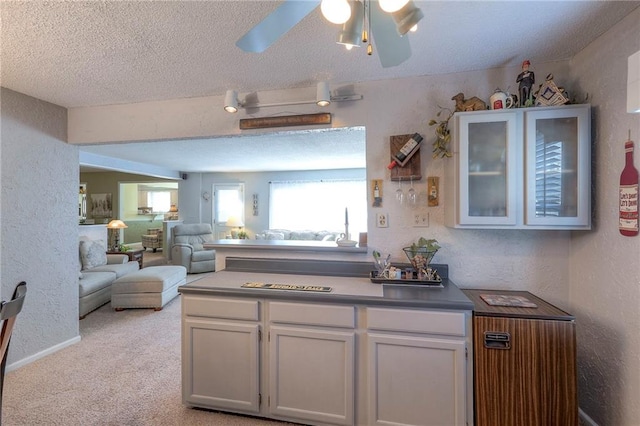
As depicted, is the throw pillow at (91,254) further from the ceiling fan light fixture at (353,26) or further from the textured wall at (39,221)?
the ceiling fan light fixture at (353,26)

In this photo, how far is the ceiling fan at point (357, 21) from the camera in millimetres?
915

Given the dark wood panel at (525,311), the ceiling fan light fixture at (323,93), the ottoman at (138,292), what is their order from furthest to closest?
1. the ottoman at (138,292)
2. the ceiling fan light fixture at (323,93)
3. the dark wood panel at (525,311)

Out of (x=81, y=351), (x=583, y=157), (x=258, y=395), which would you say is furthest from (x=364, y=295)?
(x=81, y=351)

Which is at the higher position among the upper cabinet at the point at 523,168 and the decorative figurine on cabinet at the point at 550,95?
the decorative figurine on cabinet at the point at 550,95

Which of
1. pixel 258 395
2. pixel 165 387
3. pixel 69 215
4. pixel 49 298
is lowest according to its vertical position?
pixel 165 387

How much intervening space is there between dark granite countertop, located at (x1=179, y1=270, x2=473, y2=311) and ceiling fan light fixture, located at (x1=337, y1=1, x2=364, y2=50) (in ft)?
4.24

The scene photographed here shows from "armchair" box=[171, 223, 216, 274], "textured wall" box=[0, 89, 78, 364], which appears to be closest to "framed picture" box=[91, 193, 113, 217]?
"armchair" box=[171, 223, 216, 274]

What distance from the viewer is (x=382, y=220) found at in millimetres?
2170

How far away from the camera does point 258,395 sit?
1778 mm

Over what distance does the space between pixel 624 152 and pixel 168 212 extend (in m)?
10.9

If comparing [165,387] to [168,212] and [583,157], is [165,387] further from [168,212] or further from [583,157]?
[168,212]

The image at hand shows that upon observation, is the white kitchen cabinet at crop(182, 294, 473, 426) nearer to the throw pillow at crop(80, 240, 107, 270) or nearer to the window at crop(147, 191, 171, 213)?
the throw pillow at crop(80, 240, 107, 270)

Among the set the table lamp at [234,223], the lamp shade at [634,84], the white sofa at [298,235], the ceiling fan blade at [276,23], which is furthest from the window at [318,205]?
the ceiling fan blade at [276,23]

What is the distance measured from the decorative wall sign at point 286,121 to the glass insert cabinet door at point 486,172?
3.19 feet
